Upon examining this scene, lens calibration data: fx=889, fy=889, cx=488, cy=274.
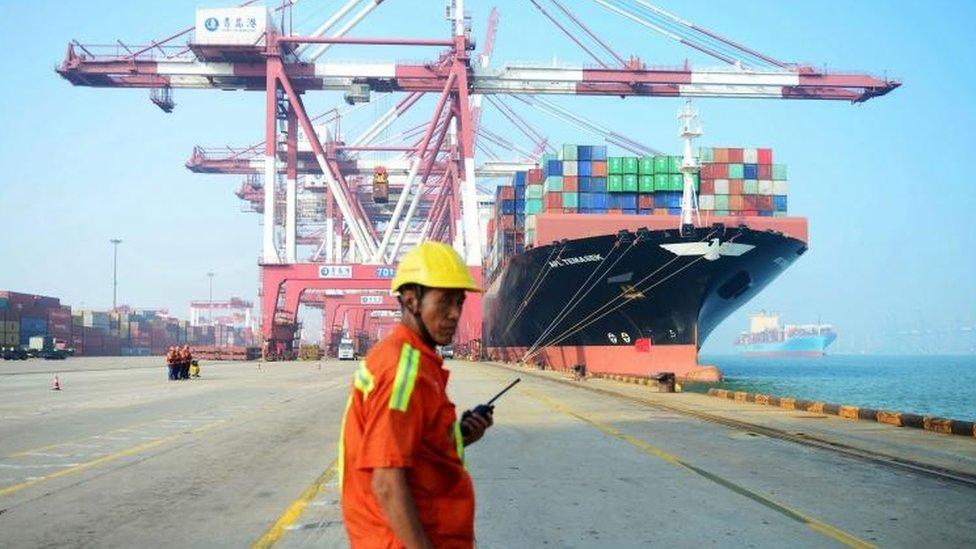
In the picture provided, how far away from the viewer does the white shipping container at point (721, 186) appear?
46688 millimetres

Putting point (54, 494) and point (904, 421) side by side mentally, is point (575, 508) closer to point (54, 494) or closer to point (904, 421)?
point (54, 494)

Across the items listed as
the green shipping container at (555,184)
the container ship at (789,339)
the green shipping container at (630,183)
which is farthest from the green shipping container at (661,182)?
the container ship at (789,339)

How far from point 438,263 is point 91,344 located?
108m

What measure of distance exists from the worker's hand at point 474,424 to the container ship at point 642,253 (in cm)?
3493

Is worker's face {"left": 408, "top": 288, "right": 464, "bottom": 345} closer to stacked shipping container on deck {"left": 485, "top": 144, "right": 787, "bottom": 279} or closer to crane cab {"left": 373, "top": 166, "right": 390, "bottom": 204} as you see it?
crane cab {"left": 373, "top": 166, "right": 390, "bottom": 204}

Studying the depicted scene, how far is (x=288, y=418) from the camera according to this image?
54.2 ft

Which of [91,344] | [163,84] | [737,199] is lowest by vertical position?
[91,344]

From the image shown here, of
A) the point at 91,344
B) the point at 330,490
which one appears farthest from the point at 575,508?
the point at 91,344

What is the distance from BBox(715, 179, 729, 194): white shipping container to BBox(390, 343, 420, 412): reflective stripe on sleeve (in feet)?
151

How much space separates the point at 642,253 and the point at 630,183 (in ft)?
32.9

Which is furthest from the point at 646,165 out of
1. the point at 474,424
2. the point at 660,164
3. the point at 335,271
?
the point at 474,424

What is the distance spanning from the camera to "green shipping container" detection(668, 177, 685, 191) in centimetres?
4631

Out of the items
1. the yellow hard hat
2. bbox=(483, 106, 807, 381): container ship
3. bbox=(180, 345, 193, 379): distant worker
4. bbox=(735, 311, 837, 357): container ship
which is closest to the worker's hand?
the yellow hard hat

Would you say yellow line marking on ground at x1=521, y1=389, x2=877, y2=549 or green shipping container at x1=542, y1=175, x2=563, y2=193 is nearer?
yellow line marking on ground at x1=521, y1=389, x2=877, y2=549
